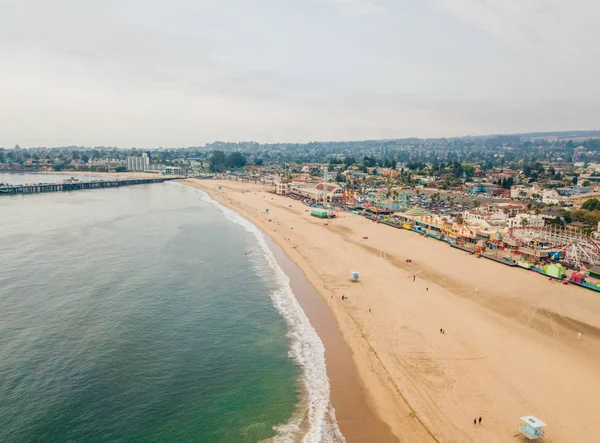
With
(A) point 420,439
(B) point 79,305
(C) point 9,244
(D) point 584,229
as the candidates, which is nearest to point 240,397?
(A) point 420,439

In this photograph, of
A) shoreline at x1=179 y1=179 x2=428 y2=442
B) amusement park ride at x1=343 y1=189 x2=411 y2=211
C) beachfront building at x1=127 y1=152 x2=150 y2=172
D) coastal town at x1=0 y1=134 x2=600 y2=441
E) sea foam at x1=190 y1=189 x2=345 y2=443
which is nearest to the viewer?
shoreline at x1=179 y1=179 x2=428 y2=442

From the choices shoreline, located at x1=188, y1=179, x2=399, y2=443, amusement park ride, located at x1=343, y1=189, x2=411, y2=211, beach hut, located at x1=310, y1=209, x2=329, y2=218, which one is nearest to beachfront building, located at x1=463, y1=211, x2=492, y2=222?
amusement park ride, located at x1=343, y1=189, x2=411, y2=211

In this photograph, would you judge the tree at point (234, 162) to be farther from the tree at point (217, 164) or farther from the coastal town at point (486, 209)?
the coastal town at point (486, 209)

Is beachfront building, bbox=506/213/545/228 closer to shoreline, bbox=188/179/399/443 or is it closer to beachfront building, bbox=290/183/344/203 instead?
shoreline, bbox=188/179/399/443

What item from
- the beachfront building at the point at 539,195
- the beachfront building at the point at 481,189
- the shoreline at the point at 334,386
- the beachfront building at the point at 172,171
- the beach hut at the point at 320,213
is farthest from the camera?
the beachfront building at the point at 172,171

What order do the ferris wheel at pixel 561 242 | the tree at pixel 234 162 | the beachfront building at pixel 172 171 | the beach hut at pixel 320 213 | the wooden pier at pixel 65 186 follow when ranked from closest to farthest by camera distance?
the ferris wheel at pixel 561 242
the beach hut at pixel 320 213
the wooden pier at pixel 65 186
the beachfront building at pixel 172 171
the tree at pixel 234 162

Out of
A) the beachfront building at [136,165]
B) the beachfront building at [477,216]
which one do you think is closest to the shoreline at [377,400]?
the beachfront building at [477,216]
